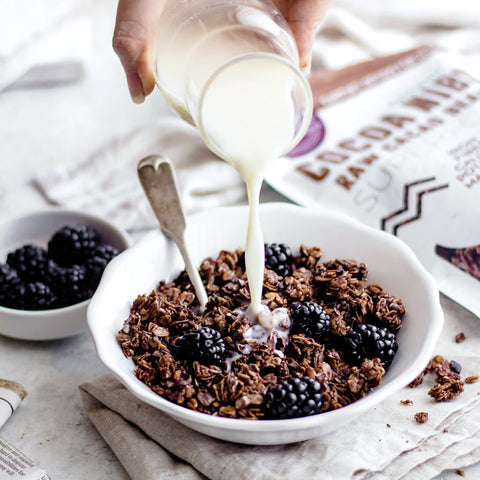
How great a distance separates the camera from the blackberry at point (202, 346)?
3.22 feet

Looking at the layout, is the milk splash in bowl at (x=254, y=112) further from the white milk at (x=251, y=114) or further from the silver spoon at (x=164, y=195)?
the silver spoon at (x=164, y=195)

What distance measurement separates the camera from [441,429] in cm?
99

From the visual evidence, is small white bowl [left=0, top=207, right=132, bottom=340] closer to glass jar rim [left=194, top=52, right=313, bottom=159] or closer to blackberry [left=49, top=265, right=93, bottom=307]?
blackberry [left=49, top=265, right=93, bottom=307]

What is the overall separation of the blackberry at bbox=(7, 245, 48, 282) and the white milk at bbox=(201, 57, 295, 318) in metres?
0.50

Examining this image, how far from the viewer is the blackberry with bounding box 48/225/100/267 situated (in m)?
1.31

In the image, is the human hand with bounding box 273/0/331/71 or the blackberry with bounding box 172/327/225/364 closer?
the blackberry with bounding box 172/327/225/364

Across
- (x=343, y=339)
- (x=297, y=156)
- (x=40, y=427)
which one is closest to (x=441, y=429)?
(x=343, y=339)

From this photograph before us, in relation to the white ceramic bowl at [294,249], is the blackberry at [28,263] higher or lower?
lower

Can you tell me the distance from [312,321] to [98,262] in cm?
45

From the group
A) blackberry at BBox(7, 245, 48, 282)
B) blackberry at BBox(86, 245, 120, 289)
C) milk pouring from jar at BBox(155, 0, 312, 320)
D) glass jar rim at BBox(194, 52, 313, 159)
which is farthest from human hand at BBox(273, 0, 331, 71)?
blackberry at BBox(7, 245, 48, 282)

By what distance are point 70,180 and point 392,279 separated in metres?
0.89

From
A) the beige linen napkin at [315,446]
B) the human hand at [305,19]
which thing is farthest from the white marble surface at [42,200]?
the human hand at [305,19]

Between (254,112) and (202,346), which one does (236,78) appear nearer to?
(254,112)

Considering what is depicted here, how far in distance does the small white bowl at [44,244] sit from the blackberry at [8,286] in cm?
3
